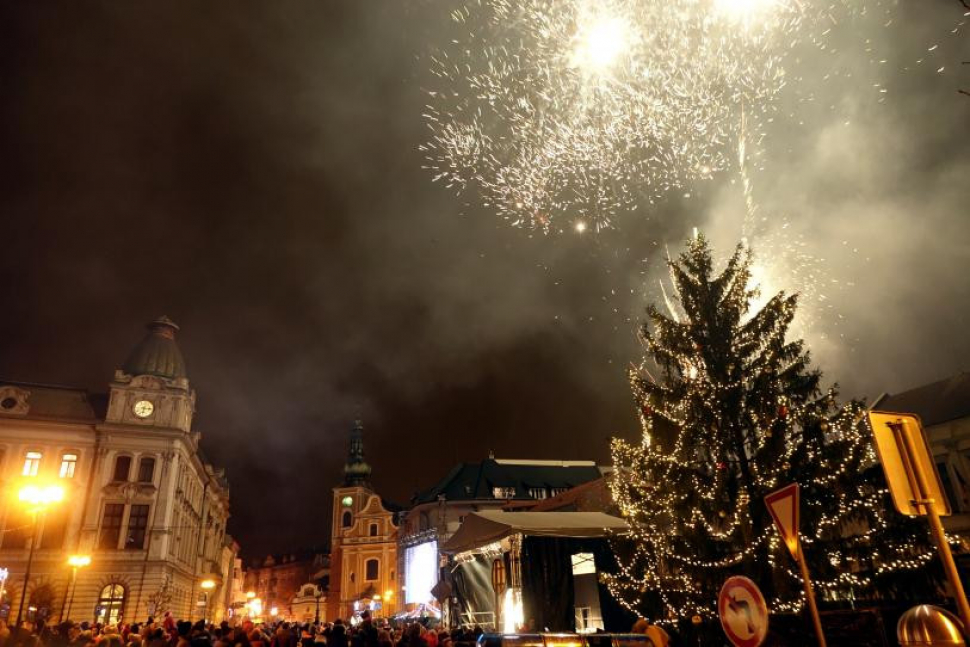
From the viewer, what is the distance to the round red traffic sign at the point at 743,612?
4480 millimetres

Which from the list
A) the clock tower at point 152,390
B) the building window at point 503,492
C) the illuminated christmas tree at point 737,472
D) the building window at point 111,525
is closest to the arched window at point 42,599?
the building window at point 111,525

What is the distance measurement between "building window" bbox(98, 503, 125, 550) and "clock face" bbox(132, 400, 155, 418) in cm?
608

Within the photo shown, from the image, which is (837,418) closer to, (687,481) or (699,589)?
(687,481)

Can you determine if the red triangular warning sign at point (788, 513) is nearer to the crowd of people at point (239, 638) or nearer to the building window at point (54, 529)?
the crowd of people at point (239, 638)

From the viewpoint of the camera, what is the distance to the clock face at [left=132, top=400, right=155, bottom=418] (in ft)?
134

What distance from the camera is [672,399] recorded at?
1465cm

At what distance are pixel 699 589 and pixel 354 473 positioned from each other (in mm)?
82078

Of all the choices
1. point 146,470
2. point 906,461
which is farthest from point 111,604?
point 906,461

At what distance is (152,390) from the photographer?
41500 mm

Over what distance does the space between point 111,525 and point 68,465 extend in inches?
198

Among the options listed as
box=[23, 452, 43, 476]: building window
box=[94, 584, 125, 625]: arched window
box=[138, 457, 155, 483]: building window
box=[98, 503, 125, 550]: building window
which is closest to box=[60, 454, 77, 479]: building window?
box=[23, 452, 43, 476]: building window

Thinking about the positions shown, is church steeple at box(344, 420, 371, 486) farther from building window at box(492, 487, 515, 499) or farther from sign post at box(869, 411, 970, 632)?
sign post at box(869, 411, 970, 632)

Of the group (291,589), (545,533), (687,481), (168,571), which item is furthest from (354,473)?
(687,481)

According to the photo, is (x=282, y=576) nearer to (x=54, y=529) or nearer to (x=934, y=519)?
(x=54, y=529)
